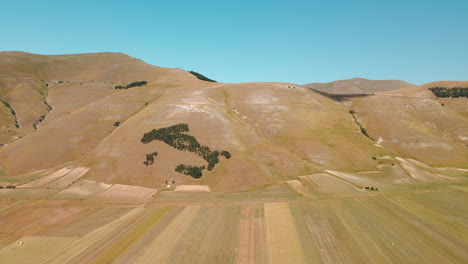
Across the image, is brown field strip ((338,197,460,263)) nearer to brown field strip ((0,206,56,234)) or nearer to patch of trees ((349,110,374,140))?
brown field strip ((0,206,56,234))

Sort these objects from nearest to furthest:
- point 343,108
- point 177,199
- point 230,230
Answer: point 230,230 < point 177,199 < point 343,108

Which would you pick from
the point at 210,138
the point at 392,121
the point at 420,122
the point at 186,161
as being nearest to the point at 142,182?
the point at 186,161

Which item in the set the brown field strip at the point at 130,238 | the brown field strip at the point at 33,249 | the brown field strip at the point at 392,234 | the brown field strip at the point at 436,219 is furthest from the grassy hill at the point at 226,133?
the brown field strip at the point at 33,249

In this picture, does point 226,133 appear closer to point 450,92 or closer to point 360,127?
point 360,127

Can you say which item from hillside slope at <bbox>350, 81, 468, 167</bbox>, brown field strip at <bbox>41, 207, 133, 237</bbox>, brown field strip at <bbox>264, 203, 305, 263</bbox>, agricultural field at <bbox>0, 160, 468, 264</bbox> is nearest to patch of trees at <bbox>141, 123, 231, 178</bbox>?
agricultural field at <bbox>0, 160, 468, 264</bbox>

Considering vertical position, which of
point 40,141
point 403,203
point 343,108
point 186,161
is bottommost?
point 403,203

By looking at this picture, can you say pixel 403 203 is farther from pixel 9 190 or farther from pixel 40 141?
pixel 40 141

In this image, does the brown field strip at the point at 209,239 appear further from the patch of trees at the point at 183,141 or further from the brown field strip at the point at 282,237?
the patch of trees at the point at 183,141
